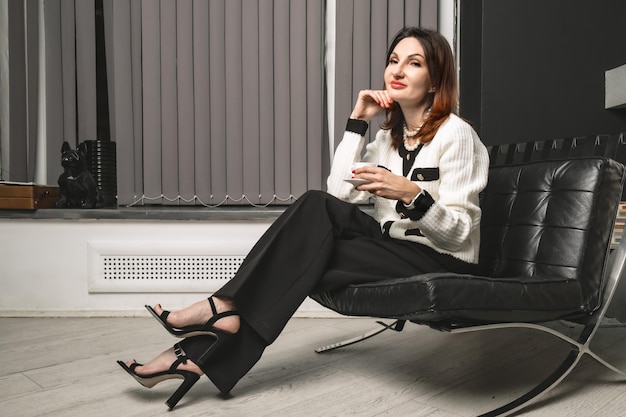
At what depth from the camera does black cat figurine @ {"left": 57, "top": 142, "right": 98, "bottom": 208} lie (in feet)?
9.17

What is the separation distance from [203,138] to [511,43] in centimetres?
167

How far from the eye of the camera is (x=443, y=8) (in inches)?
120

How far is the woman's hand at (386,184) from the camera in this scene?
152 centimetres

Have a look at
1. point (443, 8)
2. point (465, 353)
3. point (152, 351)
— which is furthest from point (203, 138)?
point (465, 353)

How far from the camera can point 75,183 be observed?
111 inches

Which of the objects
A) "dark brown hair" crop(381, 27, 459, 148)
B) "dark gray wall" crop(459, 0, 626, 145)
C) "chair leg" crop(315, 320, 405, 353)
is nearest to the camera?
"dark brown hair" crop(381, 27, 459, 148)

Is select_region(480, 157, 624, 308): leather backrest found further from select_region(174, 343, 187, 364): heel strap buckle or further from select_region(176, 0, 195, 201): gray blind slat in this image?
select_region(176, 0, 195, 201): gray blind slat

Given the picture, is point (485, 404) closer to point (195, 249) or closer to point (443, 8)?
point (195, 249)

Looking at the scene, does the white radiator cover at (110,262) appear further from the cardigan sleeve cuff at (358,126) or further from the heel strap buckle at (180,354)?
the heel strap buckle at (180,354)

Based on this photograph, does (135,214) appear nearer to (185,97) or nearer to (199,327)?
(185,97)

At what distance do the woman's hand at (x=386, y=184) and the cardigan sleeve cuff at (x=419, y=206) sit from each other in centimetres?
2

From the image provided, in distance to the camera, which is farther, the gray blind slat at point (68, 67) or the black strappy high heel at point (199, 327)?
the gray blind slat at point (68, 67)

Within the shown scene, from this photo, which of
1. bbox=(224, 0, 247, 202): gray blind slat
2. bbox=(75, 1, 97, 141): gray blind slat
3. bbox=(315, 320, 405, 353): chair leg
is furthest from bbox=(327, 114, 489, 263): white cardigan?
bbox=(75, 1, 97, 141): gray blind slat

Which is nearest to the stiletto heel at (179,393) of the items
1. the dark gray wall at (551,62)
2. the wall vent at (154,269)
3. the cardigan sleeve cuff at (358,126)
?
the cardigan sleeve cuff at (358,126)
